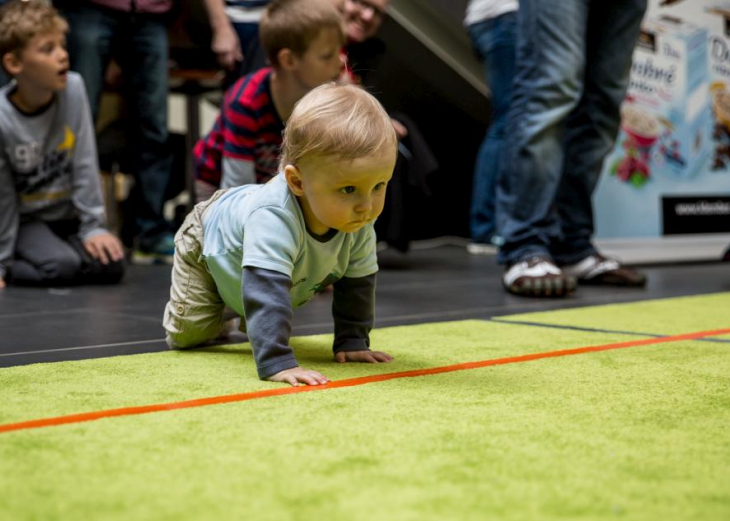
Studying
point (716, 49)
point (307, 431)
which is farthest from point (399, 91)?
point (307, 431)

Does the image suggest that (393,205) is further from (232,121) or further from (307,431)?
(307,431)

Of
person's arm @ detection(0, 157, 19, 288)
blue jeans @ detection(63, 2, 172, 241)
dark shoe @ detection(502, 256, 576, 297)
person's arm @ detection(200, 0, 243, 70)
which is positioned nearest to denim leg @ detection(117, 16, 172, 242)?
blue jeans @ detection(63, 2, 172, 241)

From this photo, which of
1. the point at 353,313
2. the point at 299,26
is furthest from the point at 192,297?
the point at 299,26

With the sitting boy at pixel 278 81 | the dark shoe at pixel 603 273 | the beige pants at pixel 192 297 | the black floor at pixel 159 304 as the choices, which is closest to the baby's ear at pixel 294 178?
the beige pants at pixel 192 297

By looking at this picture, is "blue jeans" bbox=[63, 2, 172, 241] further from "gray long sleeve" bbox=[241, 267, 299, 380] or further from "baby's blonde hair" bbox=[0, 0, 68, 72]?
"gray long sleeve" bbox=[241, 267, 299, 380]

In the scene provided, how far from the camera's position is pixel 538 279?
2.14 m

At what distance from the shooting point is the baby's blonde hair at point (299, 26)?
7.07ft

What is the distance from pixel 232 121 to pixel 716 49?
2206 millimetres

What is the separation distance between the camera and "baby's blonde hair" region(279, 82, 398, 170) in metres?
1.13

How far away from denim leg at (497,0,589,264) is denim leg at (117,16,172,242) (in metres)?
1.28

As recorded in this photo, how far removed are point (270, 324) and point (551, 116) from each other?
4.25 feet

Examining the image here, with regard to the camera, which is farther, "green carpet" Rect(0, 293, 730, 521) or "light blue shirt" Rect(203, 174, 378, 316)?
"light blue shirt" Rect(203, 174, 378, 316)

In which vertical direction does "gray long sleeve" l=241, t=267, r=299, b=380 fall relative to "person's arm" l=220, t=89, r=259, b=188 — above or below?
below

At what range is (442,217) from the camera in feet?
15.8
